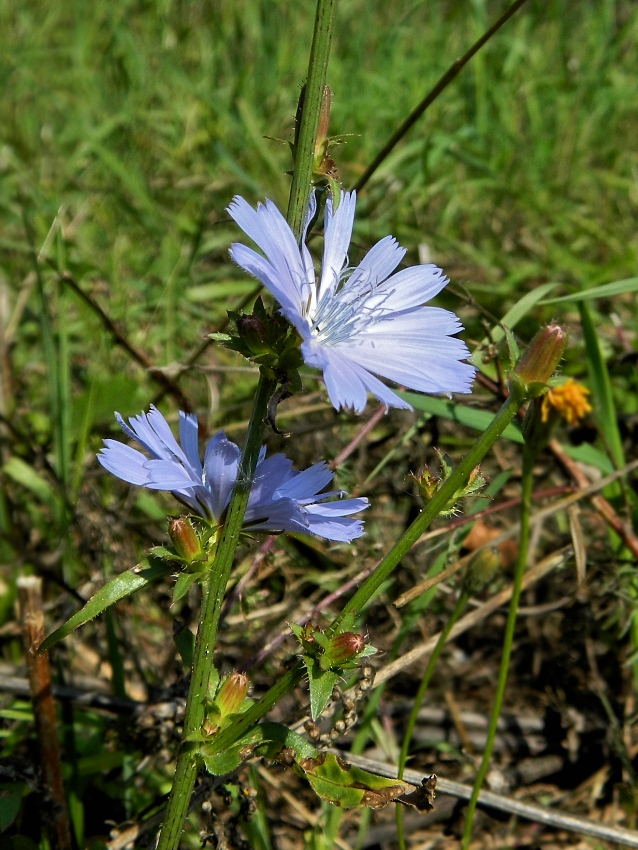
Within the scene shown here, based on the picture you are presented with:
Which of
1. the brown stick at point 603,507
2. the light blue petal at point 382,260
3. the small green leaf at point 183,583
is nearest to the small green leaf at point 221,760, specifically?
the small green leaf at point 183,583

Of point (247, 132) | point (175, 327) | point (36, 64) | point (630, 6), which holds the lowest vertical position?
point (175, 327)

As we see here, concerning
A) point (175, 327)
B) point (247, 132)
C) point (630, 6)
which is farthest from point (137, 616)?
point (630, 6)

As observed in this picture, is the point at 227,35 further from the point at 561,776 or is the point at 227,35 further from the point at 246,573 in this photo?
the point at 561,776

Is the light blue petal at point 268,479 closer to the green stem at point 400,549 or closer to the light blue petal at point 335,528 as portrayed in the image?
the light blue petal at point 335,528

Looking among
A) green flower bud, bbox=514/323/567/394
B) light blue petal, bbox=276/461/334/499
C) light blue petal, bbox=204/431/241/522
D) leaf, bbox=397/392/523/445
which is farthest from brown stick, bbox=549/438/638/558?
light blue petal, bbox=204/431/241/522

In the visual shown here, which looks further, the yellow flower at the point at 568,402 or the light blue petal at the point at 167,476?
the yellow flower at the point at 568,402

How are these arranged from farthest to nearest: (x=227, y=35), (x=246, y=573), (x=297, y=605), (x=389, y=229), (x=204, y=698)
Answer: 1. (x=227, y=35)
2. (x=389, y=229)
3. (x=297, y=605)
4. (x=246, y=573)
5. (x=204, y=698)

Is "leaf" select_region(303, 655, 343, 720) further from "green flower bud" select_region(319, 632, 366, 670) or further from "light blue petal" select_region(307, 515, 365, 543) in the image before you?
"light blue petal" select_region(307, 515, 365, 543)
